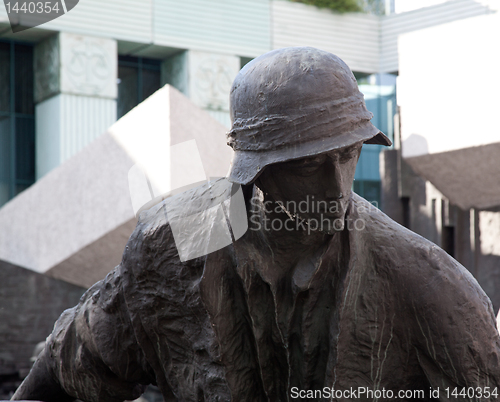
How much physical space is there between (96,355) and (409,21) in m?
20.7

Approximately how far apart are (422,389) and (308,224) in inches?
30.9

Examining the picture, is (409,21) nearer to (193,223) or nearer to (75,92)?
(75,92)

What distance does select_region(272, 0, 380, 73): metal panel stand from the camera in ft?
69.5

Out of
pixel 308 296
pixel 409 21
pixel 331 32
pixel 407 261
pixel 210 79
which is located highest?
pixel 409 21

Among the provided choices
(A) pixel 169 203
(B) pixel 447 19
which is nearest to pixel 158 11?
(B) pixel 447 19

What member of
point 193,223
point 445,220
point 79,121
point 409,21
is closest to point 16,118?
point 79,121

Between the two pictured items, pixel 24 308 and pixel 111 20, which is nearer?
pixel 24 308

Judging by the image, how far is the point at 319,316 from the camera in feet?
9.07

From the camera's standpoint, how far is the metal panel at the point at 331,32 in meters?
21.2

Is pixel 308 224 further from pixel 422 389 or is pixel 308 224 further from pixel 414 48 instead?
pixel 414 48

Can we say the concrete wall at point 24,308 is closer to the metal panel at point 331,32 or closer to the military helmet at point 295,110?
the military helmet at point 295,110

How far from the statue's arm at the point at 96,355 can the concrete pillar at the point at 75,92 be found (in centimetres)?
1454

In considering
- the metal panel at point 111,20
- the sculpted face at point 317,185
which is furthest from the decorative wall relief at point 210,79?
the sculpted face at point 317,185

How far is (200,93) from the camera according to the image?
62.0ft
